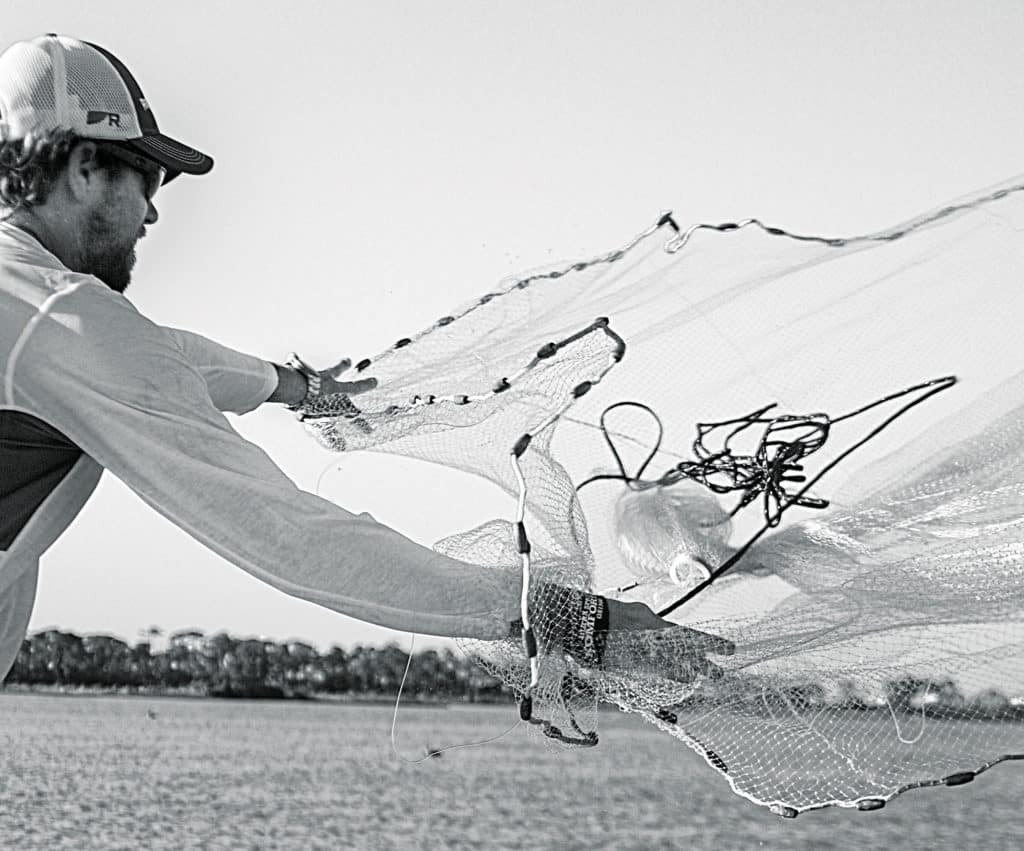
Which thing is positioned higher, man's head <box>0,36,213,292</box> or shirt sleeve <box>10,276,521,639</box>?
man's head <box>0,36,213,292</box>

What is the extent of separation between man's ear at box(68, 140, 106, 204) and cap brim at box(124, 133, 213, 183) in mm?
80

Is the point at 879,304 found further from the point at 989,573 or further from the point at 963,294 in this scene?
the point at 989,573

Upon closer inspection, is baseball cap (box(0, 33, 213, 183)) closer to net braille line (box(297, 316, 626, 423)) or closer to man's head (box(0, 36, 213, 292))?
man's head (box(0, 36, 213, 292))

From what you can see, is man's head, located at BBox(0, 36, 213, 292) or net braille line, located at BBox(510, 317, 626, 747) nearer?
net braille line, located at BBox(510, 317, 626, 747)

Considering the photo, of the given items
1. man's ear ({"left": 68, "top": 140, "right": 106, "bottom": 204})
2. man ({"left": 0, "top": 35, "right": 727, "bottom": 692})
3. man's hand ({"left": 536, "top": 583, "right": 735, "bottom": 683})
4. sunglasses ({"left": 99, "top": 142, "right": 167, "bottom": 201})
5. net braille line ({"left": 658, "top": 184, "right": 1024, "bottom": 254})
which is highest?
net braille line ({"left": 658, "top": 184, "right": 1024, "bottom": 254})

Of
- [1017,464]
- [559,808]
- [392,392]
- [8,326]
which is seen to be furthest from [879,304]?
[559,808]

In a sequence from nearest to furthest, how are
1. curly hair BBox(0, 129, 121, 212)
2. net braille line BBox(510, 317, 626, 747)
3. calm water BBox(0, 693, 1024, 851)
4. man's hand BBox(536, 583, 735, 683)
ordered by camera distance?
net braille line BBox(510, 317, 626, 747)
man's hand BBox(536, 583, 735, 683)
curly hair BBox(0, 129, 121, 212)
calm water BBox(0, 693, 1024, 851)

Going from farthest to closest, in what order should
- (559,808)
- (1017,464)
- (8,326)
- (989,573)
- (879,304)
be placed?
(559,808) → (879,304) → (1017,464) → (989,573) → (8,326)

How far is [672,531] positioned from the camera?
4191 millimetres

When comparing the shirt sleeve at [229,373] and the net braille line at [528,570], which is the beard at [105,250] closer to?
the shirt sleeve at [229,373]

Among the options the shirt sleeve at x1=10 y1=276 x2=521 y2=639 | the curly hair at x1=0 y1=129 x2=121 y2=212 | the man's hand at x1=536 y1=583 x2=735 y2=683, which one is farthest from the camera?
the curly hair at x1=0 y1=129 x2=121 y2=212

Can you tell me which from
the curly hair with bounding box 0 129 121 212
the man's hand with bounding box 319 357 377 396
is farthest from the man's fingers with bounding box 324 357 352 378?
the curly hair with bounding box 0 129 121 212

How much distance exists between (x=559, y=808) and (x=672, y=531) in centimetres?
4116

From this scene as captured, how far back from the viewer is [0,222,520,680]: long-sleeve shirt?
8.62 ft
